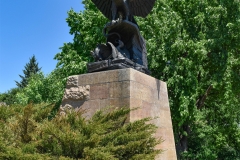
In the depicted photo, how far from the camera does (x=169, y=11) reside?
1432 cm

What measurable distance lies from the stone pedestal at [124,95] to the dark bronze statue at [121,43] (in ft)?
1.01

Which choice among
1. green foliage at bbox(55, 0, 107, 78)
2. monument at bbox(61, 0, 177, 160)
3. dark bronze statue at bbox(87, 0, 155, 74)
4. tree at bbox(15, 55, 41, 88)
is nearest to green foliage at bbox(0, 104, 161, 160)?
monument at bbox(61, 0, 177, 160)

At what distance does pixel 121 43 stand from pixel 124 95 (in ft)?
5.15

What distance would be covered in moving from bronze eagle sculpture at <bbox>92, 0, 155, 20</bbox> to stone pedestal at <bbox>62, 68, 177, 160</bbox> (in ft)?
5.25

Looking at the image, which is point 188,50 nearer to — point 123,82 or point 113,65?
point 113,65

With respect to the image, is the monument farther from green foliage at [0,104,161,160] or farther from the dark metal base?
green foliage at [0,104,161,160]

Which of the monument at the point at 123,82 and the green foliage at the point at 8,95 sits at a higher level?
the green foliage at the point at 8,95

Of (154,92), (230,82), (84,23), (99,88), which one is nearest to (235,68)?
(230,82)

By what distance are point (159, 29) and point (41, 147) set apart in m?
9.91

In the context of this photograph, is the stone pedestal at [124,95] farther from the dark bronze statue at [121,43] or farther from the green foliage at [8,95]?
the green foliage at [8,95]

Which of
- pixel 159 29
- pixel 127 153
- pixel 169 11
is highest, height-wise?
pixel 169 11

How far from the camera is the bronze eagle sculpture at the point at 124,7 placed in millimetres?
7460

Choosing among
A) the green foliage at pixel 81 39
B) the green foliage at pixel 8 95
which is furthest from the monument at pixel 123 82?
the green foliage at pixel 8 95

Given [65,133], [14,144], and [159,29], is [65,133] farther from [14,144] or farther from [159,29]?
[159,29]
